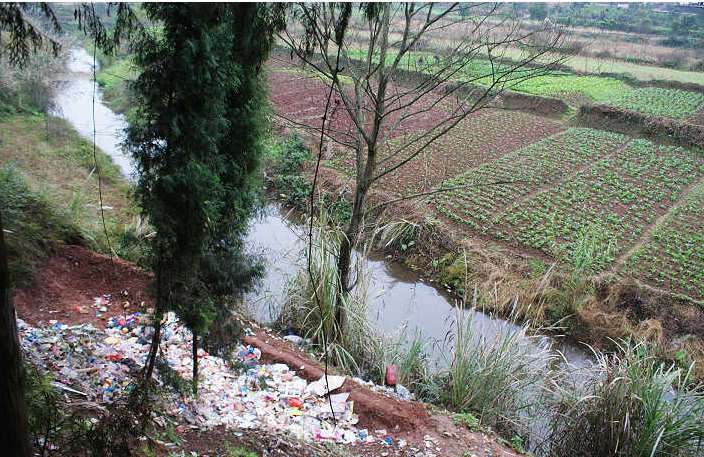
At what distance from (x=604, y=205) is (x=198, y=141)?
28.8 feet

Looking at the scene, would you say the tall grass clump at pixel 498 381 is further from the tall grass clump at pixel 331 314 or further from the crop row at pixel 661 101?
the crop row at pixel 661 101

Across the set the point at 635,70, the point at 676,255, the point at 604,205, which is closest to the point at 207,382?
the point at 676,255

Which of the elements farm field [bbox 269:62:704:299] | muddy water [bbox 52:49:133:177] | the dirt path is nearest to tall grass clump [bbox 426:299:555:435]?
farm field [bbox 269:62:704:299]

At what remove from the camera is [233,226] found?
3295mm

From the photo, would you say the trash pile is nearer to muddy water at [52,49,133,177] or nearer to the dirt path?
the dirt path

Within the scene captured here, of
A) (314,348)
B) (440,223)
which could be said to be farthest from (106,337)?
(440,223)

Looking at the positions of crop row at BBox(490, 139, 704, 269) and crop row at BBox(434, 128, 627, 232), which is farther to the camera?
crop row at BBox(434, 128, 627, 232)

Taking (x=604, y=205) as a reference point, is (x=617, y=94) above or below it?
above

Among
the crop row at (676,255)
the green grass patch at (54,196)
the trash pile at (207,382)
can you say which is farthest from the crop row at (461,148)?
the trash pile at (207,382)

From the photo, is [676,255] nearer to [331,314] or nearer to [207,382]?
[331,314]

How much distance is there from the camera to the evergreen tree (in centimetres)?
247

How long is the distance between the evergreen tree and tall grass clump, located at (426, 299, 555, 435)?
7.63 ft

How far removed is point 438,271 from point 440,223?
111cm

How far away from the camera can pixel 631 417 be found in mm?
3939
